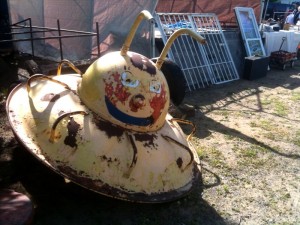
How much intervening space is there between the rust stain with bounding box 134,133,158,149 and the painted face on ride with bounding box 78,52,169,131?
57 millimetres

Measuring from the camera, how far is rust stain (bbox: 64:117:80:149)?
277 centimetres

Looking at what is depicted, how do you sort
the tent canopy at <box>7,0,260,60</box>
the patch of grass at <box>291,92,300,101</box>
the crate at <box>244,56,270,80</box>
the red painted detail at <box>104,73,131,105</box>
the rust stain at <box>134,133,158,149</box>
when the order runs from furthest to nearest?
the crate at <box>244,56,270,80</box>
the tent canopy at <box>7,0,260,60</box>
the patch of grass at <box>291,92,300,101</box>
the rust stain at <box>134,133,158,149</box>
the red painted detail at <box>104,73,131,105</box>

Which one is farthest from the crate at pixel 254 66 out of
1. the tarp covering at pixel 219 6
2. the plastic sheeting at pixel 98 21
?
the tarp covering at pixel 219 6

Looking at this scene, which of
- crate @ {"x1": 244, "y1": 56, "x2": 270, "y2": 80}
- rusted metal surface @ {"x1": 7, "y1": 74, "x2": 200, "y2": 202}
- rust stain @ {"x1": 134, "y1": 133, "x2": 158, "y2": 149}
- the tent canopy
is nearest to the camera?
rusted metal surface @ {"x1": 7, "y1": 74, "x2": 200, "y2": 202}

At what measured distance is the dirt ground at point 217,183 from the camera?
3.06 meters

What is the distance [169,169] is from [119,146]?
0.54 meters

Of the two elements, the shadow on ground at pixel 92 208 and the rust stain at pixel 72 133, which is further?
the shadow on ground at pixel 92 208

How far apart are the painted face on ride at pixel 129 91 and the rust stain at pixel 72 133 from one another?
0.81ft

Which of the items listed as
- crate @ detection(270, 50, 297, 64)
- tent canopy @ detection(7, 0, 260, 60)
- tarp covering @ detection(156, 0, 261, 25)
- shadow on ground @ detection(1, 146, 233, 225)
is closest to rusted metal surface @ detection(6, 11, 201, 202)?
shadow on ground @ detection(1, 146, 233, 225)

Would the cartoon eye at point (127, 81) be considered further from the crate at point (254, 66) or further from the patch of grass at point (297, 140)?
the crate at point (254, 66)

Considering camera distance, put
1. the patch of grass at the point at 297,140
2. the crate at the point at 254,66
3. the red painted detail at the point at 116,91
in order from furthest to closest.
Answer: the crate at the point at 254,66 < the patch of grass at the point at 297,140 < the red painted detail at the point at 116,91

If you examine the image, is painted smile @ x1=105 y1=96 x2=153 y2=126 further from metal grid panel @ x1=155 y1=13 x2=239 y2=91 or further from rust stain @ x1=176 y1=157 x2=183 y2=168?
Answer: metal grid panel @ x1=155 y1=13 x2=239 y2=91

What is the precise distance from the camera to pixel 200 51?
26.2 feet

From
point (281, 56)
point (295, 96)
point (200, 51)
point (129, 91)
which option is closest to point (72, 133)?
point (129, 91)
